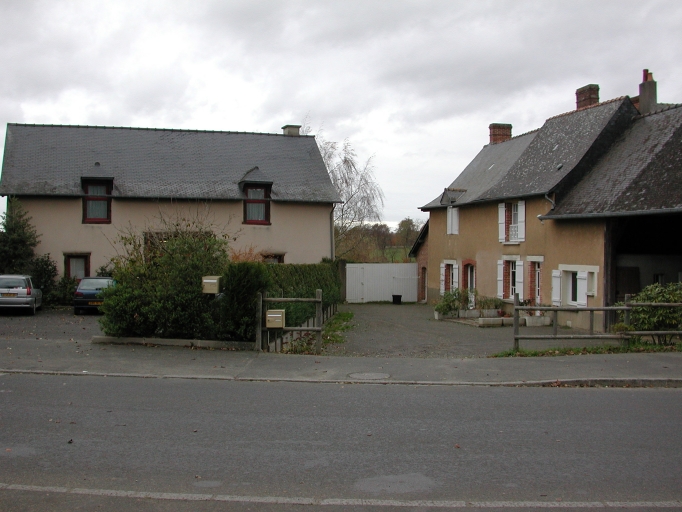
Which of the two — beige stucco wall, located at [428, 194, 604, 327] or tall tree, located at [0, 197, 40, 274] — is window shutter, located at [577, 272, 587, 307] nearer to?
beige stucco wall, located at [428, 194, 604, 327]

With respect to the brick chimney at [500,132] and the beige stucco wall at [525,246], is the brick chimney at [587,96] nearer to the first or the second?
the beige stucco wall at [525,246]

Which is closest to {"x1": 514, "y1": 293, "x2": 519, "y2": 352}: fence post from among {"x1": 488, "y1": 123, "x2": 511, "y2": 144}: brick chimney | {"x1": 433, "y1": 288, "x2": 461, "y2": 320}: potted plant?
{"x1": 433, "y1": 288, "x2": 461, "y2": 320}: potted plant

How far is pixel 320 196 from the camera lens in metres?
31.5

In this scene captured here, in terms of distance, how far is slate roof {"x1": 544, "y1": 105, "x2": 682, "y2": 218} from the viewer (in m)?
20.5

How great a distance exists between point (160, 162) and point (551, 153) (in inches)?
689

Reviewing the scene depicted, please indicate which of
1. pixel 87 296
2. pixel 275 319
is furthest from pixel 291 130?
pixel 275 319

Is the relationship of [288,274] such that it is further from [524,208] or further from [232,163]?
[232,163]

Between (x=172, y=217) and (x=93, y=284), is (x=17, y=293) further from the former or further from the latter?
(x=172, y=217)

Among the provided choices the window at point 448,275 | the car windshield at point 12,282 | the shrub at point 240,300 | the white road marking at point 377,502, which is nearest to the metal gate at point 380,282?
the window at point 448,275

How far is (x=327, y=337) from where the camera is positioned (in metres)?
18.6

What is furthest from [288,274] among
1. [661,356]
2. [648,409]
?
[648,409]

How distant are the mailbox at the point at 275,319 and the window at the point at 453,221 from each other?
22078 mm

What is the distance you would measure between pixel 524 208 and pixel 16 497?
24.5 metres

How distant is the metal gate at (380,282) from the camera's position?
133ft
